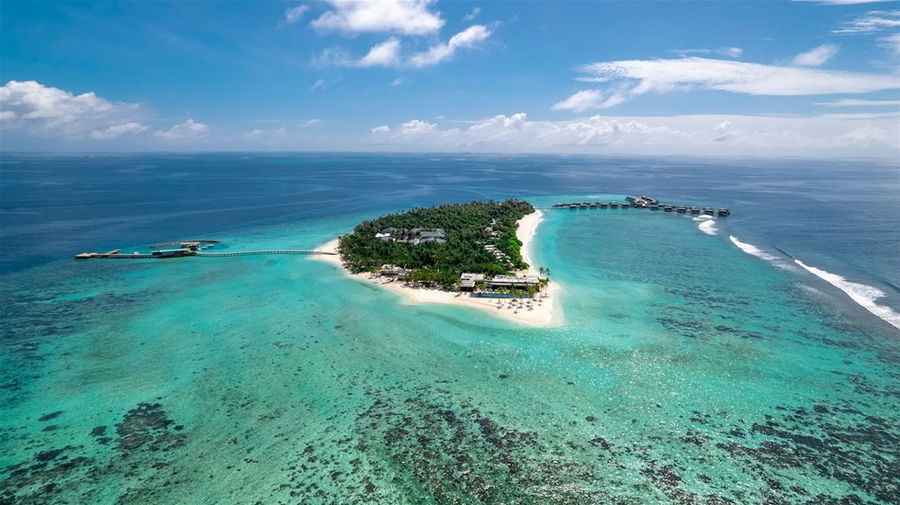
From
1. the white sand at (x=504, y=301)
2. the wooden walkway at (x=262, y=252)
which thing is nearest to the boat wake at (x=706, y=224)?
the white sand at (x=504, y=301)

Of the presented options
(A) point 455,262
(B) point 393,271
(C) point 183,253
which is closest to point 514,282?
(A) point 455,262

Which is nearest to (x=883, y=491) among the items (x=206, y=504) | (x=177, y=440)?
(x=206, y=504)

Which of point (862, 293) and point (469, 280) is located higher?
point (469, 280)

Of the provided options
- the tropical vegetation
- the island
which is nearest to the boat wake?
the island

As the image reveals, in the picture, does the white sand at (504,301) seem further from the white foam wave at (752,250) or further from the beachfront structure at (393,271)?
the white foam wave at (752,250)

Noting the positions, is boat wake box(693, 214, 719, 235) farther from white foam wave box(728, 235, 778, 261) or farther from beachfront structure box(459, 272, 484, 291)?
beachfront structure box(459, 272, 484, 291)

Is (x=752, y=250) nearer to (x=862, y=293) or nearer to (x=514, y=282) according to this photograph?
(x=862, y=293)
